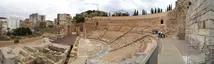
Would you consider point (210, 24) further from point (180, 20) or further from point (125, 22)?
point (125, 22)

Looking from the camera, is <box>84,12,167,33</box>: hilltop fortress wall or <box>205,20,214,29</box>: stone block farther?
<box>84,12,167,33</box>: hilltop fortress wall

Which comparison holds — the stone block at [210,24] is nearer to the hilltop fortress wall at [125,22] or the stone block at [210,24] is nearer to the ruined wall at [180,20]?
the ruined wall at [180,20]

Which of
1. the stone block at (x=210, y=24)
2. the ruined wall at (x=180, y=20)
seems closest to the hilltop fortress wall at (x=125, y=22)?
the ruined wall at (x=180, y=20)

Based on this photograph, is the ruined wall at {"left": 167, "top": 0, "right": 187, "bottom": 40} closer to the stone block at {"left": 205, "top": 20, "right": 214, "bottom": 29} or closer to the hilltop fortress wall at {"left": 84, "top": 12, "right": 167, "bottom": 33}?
the hilltop fortress wall at {"left": 84, "top": 12, "right": 167, "bottom": 33}

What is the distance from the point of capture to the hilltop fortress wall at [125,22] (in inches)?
1198

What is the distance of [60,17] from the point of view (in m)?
118

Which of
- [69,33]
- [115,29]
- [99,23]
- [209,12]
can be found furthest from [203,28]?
[69,33]

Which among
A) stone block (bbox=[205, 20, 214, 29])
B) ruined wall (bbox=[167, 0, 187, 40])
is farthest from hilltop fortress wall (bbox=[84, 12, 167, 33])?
stone block (bbox=[205, 20, 214, 29])

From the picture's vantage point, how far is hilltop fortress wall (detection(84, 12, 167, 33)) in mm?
30417

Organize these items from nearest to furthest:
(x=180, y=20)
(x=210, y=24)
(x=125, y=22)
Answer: (x=210, y=24) → (x=180, y=20) → (x=125, y=22)

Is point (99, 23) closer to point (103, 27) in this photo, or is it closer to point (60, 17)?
point (103, 27)

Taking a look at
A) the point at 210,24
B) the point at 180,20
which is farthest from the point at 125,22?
the point at 210,24

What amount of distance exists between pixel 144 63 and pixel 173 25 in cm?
1726

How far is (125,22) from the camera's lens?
42062mm
